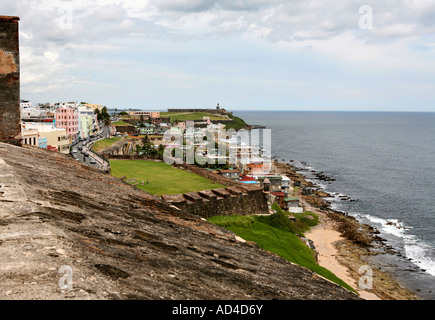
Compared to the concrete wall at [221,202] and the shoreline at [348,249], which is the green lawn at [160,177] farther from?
the shoreline at [348,249]

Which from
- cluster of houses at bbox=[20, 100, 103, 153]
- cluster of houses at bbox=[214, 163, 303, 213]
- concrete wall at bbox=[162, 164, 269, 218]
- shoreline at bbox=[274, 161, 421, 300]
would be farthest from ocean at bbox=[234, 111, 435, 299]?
cluster of houses at bbox=[20, 100, 103, 153]

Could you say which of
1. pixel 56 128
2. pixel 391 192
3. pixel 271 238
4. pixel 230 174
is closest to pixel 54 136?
pixel 56 128

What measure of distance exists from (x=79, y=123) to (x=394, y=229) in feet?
250

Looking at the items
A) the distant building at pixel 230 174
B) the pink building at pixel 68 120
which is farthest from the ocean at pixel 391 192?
the pink building at pixel 68 120

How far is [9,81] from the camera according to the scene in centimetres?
1134

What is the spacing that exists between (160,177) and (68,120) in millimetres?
48256

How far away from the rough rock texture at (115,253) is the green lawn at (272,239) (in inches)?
671

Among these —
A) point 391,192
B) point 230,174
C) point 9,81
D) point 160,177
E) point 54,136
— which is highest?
point 9,81

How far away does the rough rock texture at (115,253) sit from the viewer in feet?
12.5

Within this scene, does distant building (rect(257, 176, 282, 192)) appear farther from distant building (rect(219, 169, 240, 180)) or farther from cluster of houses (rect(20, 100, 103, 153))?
cluster of houses (rect(20, 100, 103, 153))

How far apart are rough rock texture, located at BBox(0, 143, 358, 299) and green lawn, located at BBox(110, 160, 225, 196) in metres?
26.2

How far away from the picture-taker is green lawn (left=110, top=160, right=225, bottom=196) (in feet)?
123

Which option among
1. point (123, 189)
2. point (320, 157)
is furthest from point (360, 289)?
point (320, 157)

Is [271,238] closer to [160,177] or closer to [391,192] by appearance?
[160,177]
